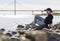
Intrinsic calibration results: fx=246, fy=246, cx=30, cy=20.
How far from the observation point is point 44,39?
1590 millimetres

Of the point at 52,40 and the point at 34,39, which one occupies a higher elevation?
the point at 34,39

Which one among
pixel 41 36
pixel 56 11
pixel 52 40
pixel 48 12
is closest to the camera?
pixel 41 36

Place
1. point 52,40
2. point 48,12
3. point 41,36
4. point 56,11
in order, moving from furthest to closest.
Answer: point 56,11, point 48,12, point 52,40, point 41,36

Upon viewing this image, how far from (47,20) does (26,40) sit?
354 cm

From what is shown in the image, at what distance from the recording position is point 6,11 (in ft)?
31.8

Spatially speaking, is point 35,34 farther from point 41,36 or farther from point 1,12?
point 1,12

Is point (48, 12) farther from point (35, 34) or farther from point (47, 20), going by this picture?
point (35, 34)

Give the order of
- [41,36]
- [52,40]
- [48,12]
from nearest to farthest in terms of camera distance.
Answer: [41,36] → [52,40] → [48,12]

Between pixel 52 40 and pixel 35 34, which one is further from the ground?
pixel 35 34

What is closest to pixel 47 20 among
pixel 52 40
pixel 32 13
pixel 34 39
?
pixel 52 40

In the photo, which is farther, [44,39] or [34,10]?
[34,10]

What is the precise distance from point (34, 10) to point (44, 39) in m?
8.16

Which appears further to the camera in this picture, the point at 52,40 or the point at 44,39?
the point at 52,40

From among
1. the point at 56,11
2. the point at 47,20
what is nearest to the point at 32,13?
the point at 56,11
